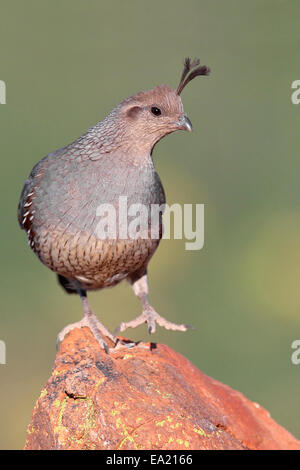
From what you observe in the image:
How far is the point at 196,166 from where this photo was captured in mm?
10750

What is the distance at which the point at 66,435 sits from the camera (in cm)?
435

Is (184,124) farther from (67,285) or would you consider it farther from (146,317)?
(67,285)

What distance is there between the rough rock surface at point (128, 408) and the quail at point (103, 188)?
13.8 inches

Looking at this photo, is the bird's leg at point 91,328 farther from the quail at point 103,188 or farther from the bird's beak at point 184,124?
the bird's beak at point 184,124

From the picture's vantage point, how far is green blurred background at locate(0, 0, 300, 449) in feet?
29.3

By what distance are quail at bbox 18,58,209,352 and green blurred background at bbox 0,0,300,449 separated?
326 cm

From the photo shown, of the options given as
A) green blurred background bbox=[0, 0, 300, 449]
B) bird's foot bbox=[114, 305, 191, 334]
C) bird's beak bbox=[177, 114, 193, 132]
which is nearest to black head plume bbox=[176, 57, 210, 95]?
bird's beak bbox=[177, 114, 193, 132]

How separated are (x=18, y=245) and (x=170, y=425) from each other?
5824 millimetres

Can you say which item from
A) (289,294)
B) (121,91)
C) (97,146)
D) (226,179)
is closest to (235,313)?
(289,294)

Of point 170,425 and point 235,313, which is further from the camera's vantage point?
point 235,313

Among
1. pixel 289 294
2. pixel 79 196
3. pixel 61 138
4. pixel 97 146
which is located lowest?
pixel 289 294

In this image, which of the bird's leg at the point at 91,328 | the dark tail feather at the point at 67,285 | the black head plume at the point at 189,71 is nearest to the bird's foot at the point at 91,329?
the bird's leg at the point at 91,328

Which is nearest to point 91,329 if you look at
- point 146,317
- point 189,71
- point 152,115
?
point 146,317

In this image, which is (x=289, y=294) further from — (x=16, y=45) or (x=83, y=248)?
(x=16, y=45)
